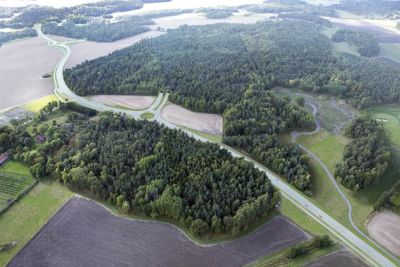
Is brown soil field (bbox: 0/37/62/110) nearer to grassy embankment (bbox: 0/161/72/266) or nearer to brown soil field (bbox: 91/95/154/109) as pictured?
brown soil field (bbox: 91/95/154/109)

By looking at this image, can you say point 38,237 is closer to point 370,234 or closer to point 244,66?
point 370,234

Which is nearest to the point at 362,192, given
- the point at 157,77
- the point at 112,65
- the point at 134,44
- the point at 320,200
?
the point at 320,200

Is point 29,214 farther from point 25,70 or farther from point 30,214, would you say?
point 25,70

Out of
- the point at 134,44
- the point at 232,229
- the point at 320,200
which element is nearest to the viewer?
the point at 232,229

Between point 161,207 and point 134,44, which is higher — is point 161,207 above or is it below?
below

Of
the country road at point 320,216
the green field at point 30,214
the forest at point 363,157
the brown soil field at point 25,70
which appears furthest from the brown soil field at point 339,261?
the brown soil field at point 25,70

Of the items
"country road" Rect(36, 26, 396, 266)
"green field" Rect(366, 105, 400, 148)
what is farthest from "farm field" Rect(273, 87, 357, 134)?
"country road" Rect(36, 26, 396, 266)

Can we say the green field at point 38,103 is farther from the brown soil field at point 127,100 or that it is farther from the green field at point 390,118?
the green field at point 390,118

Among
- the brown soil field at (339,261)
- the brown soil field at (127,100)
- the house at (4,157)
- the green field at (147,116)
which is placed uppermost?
the brown soil field at (127,100)
